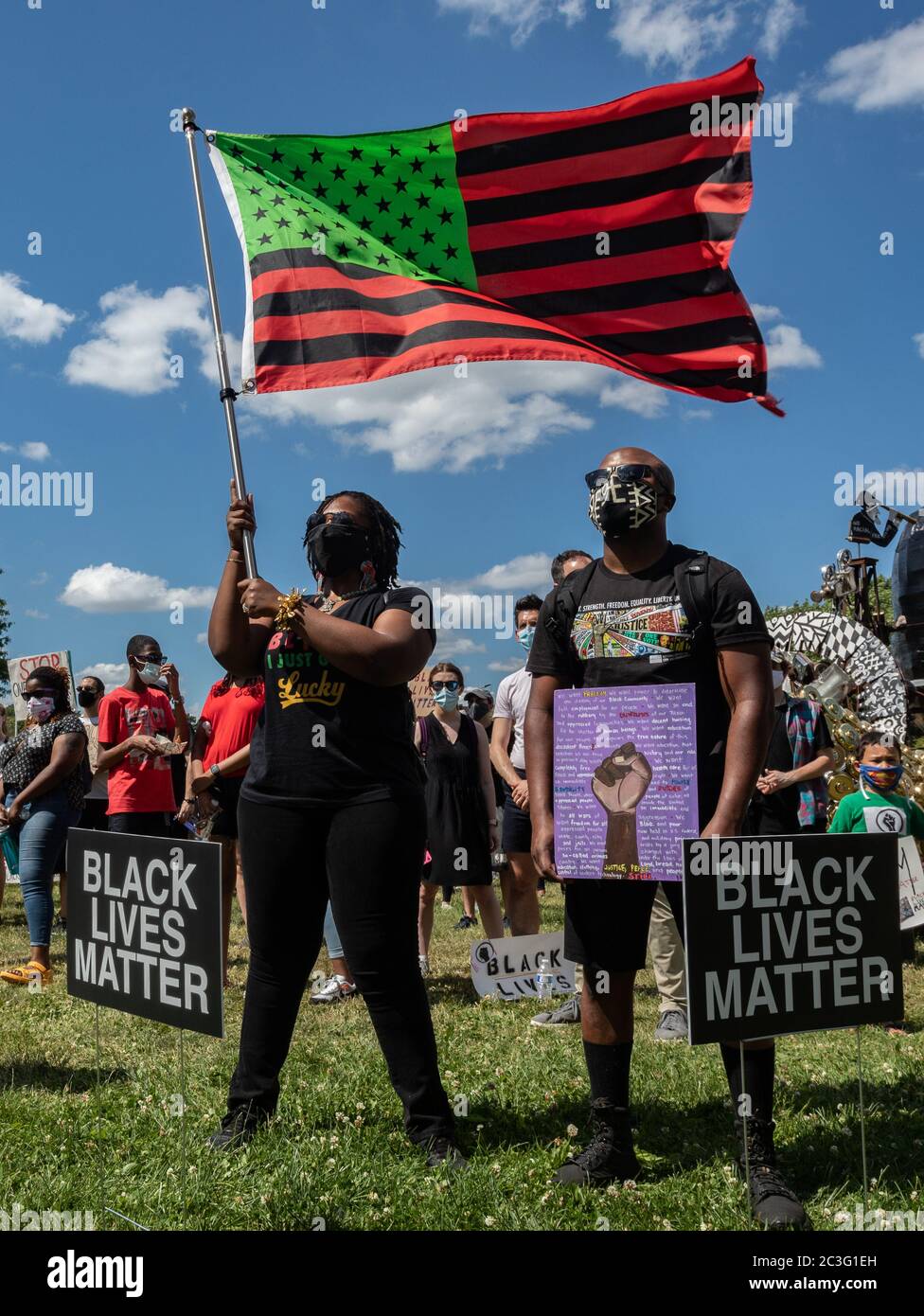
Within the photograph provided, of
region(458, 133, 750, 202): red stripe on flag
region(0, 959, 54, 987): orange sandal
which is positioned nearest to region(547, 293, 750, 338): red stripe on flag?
region(458, 133, 750, 202): red stripe on flag

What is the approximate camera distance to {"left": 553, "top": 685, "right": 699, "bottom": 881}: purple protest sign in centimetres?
339

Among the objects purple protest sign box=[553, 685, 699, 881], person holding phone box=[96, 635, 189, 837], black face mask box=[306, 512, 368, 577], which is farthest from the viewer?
person holding phone box=[96, 635, 189, 837]

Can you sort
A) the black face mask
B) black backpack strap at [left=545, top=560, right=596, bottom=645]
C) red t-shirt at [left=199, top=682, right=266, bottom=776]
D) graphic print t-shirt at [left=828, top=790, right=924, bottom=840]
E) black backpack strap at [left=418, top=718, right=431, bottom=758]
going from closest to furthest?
black backpack strap at [left=545, top=560, right=596, bottom=645] < the black face mask < graphic print t-shirt at [left=828, top=790, right=924, bottom=840] < red t-shirt at [left=199, top=682, right=266, bottom=776] < black backpack strap at [left=418, top=718, right=431, bottom=758]

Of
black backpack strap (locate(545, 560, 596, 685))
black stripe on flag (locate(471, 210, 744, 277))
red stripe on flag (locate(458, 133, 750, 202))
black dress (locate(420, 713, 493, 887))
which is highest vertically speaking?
red stripe on flag (locate(458, 133, 750, 202))

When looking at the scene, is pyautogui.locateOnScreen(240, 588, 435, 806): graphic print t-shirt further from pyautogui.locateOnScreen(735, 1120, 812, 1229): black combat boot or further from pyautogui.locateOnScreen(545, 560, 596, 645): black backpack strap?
pyautogui.locateOnScreen(735, 1120, 812, 1229): black combat boot

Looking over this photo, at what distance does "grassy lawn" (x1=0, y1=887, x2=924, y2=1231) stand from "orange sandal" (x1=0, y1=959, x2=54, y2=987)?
Result: 1.11 metres

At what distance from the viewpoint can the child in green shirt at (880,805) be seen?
657 centimetres

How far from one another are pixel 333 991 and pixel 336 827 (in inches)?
132

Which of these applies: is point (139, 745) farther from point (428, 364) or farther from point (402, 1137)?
point (402, 1137)

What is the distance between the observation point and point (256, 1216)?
3180mm

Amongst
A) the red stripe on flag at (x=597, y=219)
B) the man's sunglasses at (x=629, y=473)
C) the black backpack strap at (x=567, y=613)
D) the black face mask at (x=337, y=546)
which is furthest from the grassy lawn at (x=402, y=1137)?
the red stripe on flag at (x=597, y=219)

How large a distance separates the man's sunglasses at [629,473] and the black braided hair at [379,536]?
847 millimetres

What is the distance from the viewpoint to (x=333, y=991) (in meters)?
6.65

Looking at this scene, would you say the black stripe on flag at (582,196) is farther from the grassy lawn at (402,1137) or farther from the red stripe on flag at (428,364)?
the grassy lawn at (402,1137)
